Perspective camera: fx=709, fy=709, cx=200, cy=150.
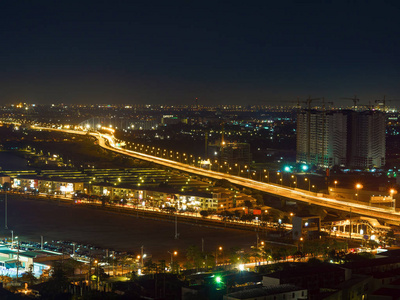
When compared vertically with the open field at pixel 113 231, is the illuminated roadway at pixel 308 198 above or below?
above

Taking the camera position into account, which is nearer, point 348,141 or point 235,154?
point 348,141

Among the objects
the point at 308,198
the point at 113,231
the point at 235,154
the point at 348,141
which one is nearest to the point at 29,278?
the point at 113,231

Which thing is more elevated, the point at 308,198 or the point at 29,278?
the point at 308,198

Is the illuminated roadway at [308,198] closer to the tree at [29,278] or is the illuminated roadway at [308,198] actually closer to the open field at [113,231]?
Result: the open field at [113,231]

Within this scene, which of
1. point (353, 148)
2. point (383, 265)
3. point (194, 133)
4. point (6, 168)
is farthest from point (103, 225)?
point (194, 133)

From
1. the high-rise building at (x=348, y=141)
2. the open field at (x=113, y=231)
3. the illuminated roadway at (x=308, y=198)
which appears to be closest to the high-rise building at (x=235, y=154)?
the high-rise building at (x=348, y=141)

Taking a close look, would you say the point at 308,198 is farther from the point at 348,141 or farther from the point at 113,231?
the point at 348,141

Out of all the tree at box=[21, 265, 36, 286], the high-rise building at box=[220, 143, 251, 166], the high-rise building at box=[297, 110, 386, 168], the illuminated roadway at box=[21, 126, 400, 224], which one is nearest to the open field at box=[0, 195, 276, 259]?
the illuminated roadway at box=[21, 126, 400, 224]

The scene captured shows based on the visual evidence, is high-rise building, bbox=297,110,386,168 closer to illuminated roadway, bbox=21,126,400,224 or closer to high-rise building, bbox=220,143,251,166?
high-rise building, bbox=220,143,251,166

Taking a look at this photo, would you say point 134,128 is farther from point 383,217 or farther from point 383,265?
point 383,265
